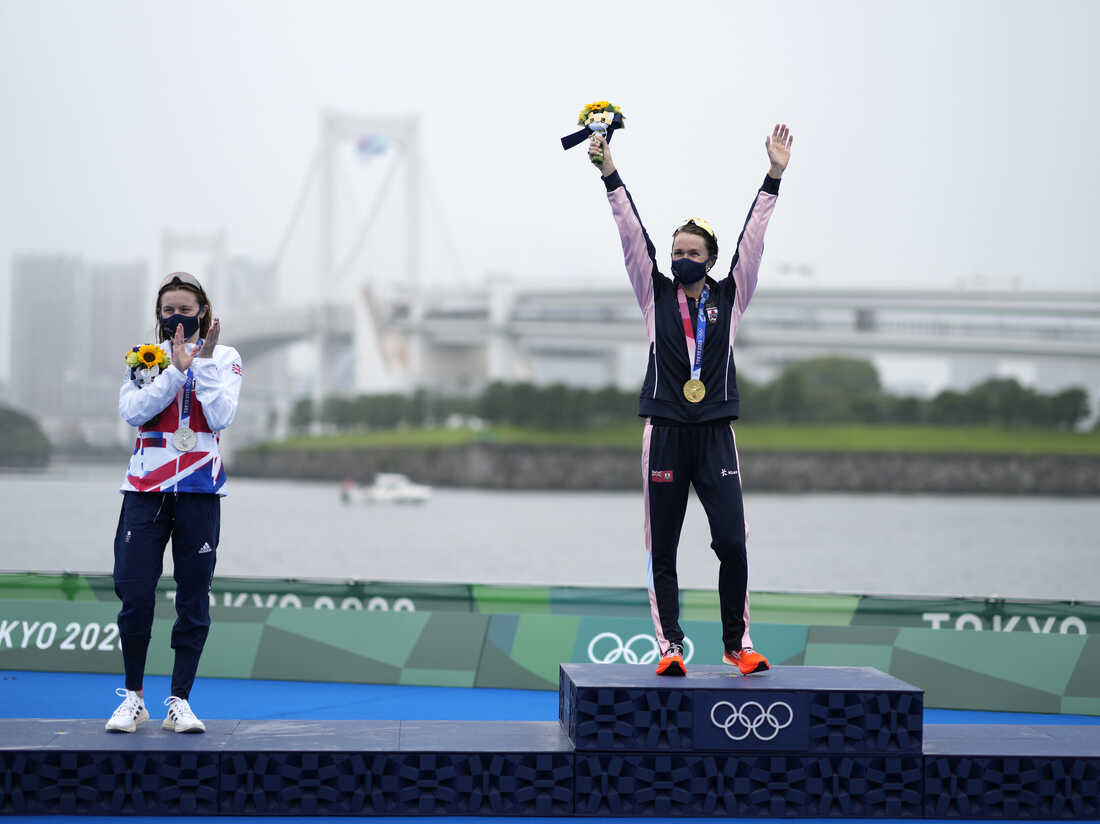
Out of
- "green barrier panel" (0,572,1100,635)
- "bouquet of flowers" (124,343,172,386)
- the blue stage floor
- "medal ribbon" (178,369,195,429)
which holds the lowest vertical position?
the blue stage floor

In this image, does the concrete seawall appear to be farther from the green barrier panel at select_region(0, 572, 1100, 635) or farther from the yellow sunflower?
the yellow sunflower

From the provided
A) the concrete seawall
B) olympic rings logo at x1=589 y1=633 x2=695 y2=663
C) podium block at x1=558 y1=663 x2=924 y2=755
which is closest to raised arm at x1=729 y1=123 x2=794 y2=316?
podium block at x1=558 y1=663 x2=924 y2=755

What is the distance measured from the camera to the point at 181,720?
3469 millimetres

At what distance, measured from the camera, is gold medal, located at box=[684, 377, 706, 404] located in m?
3.71

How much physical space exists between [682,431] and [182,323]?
1534 mm

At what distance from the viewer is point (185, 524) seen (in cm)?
353

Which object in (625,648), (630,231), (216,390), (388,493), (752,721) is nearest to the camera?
(752,721)

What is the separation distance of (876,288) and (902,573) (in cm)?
2595

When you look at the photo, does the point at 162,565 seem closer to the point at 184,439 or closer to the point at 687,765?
the point at 184,439

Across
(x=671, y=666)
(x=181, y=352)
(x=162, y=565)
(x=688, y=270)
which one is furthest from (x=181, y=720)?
(x=688, y=270)

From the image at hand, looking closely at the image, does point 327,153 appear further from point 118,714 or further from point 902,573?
point 118,714

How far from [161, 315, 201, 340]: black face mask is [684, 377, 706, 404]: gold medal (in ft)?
4.87

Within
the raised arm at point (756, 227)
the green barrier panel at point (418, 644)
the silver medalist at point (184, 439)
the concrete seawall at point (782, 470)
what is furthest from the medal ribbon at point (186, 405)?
the concrete seawall at point (782, 470)

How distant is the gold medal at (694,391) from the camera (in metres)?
3.71
